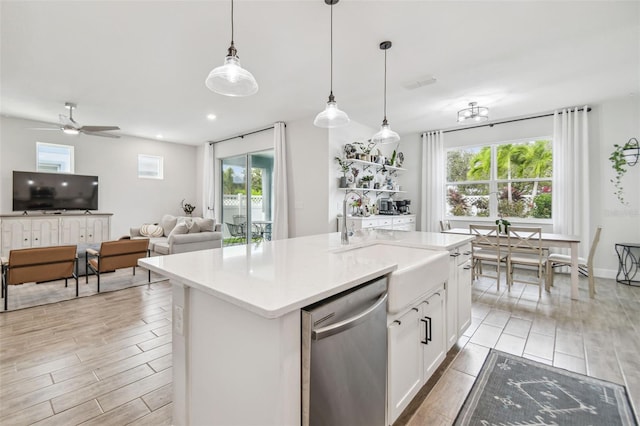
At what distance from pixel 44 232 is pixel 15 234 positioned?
1.21 ft

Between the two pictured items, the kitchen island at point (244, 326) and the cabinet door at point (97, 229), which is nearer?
the kitchen island at point (244, 326)

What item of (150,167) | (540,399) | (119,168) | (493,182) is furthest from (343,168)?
(119,168)

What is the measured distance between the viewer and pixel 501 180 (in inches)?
213

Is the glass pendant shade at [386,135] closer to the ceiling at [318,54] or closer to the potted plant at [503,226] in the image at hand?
the ceiling at [318,54]

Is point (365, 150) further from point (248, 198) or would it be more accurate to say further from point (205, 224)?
point (205, 224)

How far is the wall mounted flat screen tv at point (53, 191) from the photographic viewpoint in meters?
5.11

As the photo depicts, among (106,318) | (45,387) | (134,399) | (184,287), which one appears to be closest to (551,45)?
(184,287)

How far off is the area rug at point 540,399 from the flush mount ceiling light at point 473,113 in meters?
3.57

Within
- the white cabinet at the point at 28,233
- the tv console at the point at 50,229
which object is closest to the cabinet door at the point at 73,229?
the tv console at the point at 50,229

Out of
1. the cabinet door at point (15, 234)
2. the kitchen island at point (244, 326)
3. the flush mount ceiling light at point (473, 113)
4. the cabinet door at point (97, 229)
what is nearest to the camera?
the kitchen island at point (244, 326)

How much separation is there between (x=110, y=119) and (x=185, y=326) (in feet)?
18.8

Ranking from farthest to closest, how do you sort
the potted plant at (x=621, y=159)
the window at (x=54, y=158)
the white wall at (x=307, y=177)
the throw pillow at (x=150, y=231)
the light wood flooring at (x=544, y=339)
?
the throw pillow at (x=150, y=231), the window at (x=54, y=158), the white wall at (x=307, y=177), the potted plant at (x=621, y=159), the light wood flooring at (x=544, y=339)

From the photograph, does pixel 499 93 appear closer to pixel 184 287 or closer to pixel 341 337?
pixel 341 337

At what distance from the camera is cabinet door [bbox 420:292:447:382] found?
1666 millimetres
